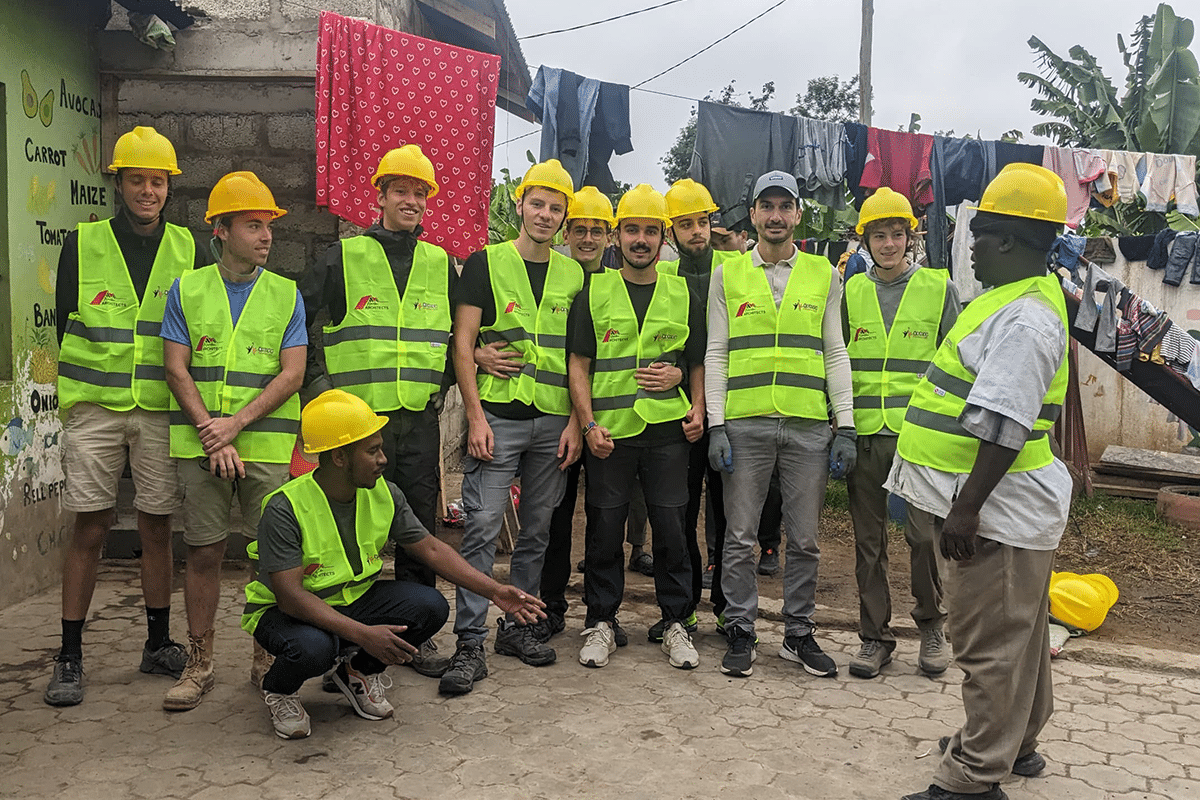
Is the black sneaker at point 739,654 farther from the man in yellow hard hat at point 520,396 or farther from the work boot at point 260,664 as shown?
the work boot at point 260,664

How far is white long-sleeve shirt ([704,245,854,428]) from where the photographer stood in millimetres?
4562

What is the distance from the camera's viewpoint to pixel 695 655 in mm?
4578

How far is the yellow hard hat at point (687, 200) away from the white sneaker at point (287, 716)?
9.58 ft

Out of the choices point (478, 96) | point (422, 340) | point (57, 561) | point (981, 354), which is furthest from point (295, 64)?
point (981, 354)

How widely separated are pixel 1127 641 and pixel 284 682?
170 inches

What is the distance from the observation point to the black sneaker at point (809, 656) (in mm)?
4516

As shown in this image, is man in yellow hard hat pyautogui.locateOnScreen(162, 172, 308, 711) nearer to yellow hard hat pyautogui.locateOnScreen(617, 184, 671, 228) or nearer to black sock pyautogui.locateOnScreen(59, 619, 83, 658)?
black sock pyautogui.locateOnScreen(59, 619, 83, 658)

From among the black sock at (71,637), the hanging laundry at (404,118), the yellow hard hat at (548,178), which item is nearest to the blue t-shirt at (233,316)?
the yellow hard hat at (548,178)

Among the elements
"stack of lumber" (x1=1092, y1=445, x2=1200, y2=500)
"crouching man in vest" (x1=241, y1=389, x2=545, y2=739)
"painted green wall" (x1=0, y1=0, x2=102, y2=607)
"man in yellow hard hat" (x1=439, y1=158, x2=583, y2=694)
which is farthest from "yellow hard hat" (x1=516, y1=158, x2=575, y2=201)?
"stack of lumber" (x1=1092, y1=445, x2=1200, y2=500)

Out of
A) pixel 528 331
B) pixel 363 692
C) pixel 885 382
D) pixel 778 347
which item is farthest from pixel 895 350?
pixel 363 692

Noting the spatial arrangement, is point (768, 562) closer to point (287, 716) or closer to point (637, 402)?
point (637, 402)

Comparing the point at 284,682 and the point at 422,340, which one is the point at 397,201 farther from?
the point at 284,682

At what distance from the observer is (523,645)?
4.63 m

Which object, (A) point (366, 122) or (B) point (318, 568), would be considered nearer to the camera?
(B) point (318, 568)
